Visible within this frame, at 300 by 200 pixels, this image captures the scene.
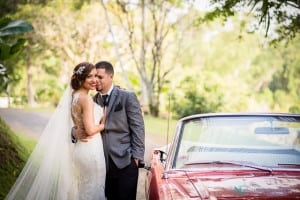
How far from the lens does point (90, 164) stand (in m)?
4.72

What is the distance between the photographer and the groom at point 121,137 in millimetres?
4691

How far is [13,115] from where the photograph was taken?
20.4m

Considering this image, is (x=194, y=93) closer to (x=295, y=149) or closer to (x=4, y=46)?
(x=4, y=46)

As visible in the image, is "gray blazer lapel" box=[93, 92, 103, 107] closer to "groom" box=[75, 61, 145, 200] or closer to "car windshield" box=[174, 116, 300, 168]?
"groom" box=[75, 61, 145, 200]

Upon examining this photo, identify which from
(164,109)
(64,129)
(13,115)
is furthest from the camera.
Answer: (164,109)

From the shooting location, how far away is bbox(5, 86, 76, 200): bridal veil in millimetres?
5031

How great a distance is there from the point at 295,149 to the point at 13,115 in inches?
694

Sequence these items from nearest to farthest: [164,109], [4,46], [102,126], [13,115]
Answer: [102,126], [4,46], [13,115], [164,109]

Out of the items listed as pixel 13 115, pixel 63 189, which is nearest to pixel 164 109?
pixel 13 115

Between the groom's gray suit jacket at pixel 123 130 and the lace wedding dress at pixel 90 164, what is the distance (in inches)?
4.4

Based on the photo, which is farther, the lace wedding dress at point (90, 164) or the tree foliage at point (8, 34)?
the tree foliage at point (8, 34)

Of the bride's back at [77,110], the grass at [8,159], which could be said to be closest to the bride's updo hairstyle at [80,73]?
the bride's back at [77,110]

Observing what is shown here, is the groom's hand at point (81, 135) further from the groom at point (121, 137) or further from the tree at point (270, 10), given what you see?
the tree at point (270, 10)

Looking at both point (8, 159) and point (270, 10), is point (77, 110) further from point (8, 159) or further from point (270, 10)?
point (270, 10)
